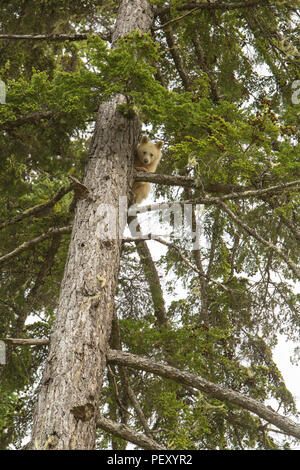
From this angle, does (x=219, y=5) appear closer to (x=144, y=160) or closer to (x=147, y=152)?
(x=147, y=152)

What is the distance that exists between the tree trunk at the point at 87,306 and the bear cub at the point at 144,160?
0.78 m

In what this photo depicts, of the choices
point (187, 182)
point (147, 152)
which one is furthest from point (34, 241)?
point (147, 152)

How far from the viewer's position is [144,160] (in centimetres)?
640

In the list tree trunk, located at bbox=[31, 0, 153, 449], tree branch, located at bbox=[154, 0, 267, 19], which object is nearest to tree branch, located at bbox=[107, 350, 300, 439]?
tree trunk, located at bbox=[31, 0, 153, 449]

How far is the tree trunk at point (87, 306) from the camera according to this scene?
3469mm

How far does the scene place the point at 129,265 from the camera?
28.9 feet

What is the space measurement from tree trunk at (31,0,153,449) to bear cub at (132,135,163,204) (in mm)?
781

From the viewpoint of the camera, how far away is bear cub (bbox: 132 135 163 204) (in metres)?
6.49

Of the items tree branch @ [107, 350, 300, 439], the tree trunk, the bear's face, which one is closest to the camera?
the tree trunk

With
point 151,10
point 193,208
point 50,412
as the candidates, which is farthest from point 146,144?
point 50,412

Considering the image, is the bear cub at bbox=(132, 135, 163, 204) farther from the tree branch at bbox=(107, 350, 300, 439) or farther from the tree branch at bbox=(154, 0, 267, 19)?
the tree branch at bbox=(107, 350, 300, 439)

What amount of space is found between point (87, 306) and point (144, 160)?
2893 mm
